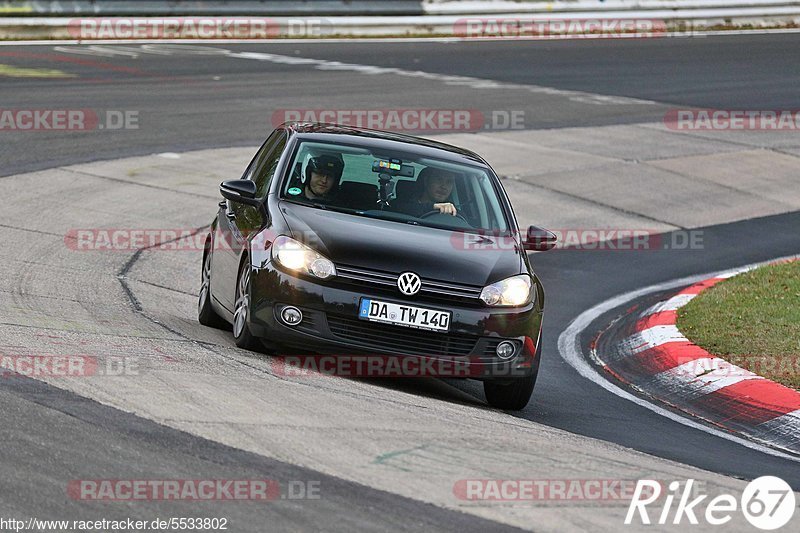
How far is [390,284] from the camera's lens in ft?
26.2

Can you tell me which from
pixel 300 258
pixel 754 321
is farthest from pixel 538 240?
pixel 754 321

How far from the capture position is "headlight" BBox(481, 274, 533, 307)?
819 centimetres

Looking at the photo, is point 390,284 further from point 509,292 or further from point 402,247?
point 509,292

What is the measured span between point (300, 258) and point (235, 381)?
1.06 metres

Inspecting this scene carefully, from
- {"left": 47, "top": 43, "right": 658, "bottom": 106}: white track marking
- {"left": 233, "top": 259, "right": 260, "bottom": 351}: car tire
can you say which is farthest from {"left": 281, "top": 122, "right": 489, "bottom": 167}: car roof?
{"left": 47, "top": 43, "right": 658, "bottom": 106}: white track marking

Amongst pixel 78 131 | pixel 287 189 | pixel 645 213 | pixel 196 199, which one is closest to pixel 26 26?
pixel 78 131

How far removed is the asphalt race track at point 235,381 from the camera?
223 inches

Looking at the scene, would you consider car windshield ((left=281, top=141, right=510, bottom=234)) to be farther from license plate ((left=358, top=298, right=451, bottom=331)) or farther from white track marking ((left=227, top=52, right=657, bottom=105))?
white track marking ((left=227, top=52, right=657, bottom=105))

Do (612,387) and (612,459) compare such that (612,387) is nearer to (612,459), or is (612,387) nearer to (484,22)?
(612,459)

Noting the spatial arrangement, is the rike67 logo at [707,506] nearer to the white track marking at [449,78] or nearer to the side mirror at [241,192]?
the side mirror at [241,192]

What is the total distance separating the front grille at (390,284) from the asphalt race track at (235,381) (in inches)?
23.5

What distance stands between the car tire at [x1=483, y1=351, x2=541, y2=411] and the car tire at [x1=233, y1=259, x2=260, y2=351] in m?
1.50

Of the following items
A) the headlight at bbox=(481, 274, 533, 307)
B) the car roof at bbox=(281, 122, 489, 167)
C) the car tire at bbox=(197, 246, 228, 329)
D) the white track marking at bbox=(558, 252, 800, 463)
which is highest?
the car roof at bbox=(281, 122, 489, 167)

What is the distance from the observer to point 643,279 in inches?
542
